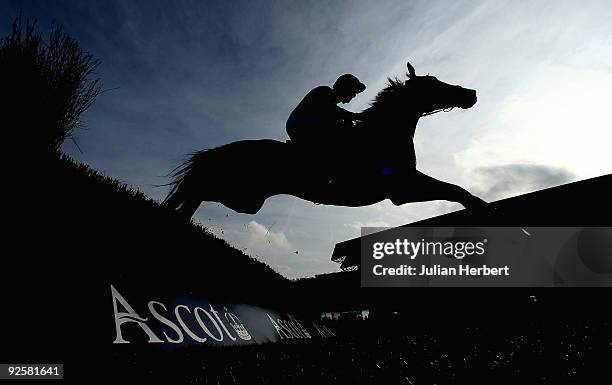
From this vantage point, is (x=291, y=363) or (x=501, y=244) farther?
(x=501, y=244)

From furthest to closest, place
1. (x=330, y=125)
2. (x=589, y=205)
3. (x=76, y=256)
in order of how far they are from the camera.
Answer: (x=589, y=205) → (x=330, y=125) → (x=76, y=256)

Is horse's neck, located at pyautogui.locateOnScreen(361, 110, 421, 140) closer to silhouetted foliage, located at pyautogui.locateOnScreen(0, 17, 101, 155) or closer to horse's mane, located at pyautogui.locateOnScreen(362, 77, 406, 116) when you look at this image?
horse's mane, located at pyautogui.locateOnScreen(362, 77, 406, 116)

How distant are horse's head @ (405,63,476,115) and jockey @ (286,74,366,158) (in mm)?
778

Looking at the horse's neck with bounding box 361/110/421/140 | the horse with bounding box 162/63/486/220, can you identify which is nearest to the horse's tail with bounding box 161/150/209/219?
the horse with bounding box 162/63/486/220

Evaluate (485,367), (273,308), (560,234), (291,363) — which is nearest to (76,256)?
(291,363)

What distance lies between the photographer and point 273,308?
207 inches

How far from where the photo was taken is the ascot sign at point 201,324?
7.04 ft

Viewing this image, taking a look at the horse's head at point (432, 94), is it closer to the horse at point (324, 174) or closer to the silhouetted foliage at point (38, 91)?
the horse at point (324, 174)

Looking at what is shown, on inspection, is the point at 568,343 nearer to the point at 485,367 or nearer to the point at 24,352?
the point at 485,367

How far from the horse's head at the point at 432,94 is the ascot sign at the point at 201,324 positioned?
3.37m

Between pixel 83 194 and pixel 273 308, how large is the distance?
3568 mm

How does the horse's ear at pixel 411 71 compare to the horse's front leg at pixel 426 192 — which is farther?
the horse's ear at pixel 411 71

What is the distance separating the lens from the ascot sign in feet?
7.04

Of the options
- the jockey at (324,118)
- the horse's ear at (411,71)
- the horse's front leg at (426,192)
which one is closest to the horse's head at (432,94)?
the horse's ear at (411,71)
